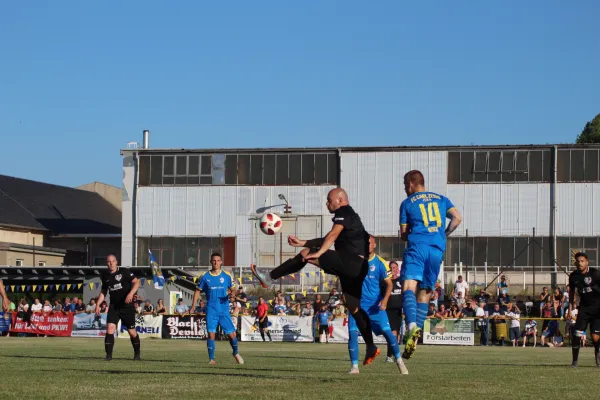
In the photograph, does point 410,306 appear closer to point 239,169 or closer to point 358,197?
point 358,197

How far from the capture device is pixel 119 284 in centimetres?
1947

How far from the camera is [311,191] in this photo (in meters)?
58.4

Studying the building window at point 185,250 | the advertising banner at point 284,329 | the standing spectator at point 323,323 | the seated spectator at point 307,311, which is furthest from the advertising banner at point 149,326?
the building window at point 185,250

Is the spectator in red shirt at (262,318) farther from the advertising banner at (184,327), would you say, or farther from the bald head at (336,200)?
the bald head at (336,200)

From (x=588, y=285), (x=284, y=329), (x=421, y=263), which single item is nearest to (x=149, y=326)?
(x=284, y=329)

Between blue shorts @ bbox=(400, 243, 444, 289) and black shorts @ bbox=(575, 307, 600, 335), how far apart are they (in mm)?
7351

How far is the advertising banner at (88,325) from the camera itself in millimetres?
39906

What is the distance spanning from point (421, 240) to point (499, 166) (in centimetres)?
4517

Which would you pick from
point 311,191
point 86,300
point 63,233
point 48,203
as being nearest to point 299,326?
point 86,300

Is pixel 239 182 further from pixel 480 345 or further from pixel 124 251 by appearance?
pixel 480 345

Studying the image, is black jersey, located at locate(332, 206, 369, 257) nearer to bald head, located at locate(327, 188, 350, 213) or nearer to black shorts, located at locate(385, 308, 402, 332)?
bald head, located at locate(327, 188, 350, 213)

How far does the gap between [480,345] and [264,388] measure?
25.1m

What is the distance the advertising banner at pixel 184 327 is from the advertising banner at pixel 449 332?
8.45m

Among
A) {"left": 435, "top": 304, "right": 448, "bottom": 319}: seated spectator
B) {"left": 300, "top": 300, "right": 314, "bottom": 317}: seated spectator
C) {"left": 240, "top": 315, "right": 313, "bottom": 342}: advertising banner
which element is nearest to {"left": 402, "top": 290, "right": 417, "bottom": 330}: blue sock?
{"left": 240, "top": 315, "right": 313, "bottom": 342}: advertising banner
